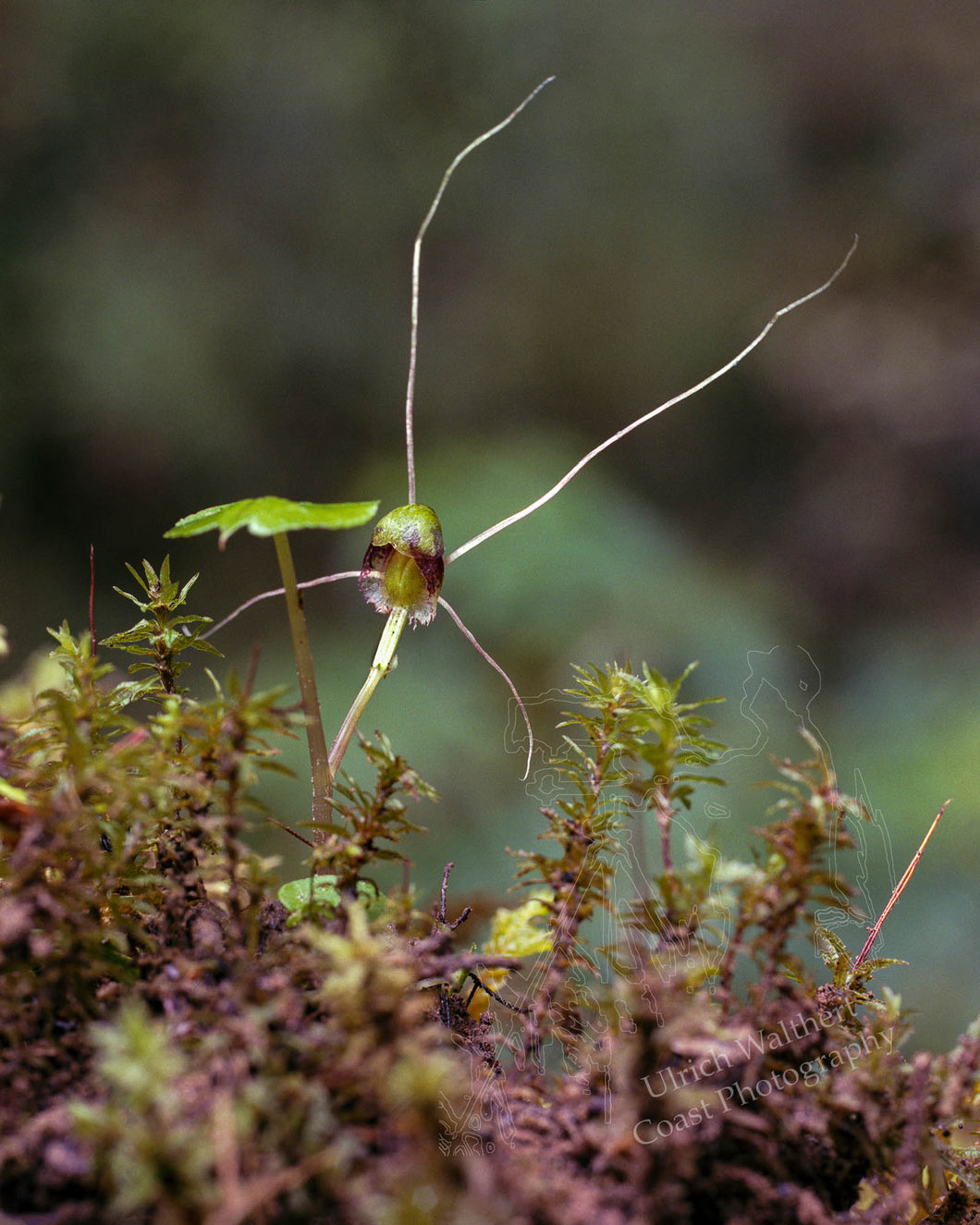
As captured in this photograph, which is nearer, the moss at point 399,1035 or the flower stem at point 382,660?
the moss at point 399,1035

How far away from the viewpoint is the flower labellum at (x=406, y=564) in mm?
542

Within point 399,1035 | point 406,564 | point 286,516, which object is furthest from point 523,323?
point 399,1035

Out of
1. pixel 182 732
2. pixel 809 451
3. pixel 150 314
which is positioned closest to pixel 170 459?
pixel 150 314

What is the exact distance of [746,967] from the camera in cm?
42

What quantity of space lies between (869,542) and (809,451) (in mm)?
291

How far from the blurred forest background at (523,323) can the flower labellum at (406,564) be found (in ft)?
4.49

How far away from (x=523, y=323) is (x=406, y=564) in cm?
199

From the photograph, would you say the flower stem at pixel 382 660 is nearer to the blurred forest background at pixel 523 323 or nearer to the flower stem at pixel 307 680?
the flower stem at pixel 307 680

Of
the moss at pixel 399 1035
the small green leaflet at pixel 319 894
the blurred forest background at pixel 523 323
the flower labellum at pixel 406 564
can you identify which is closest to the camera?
the moss at pixel 399 1035

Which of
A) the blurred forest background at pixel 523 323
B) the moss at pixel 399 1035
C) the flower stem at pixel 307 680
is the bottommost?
the moss at pixel 399 1035

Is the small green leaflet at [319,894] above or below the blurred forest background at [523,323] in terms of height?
below

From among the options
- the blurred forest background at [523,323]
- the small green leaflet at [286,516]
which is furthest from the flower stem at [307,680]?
the blurred forest background at [523,323]

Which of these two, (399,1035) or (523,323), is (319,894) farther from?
(523,323)

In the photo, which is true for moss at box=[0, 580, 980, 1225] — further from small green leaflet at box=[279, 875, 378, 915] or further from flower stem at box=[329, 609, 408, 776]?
flower stem at box=[329, 609, 408, 776]
